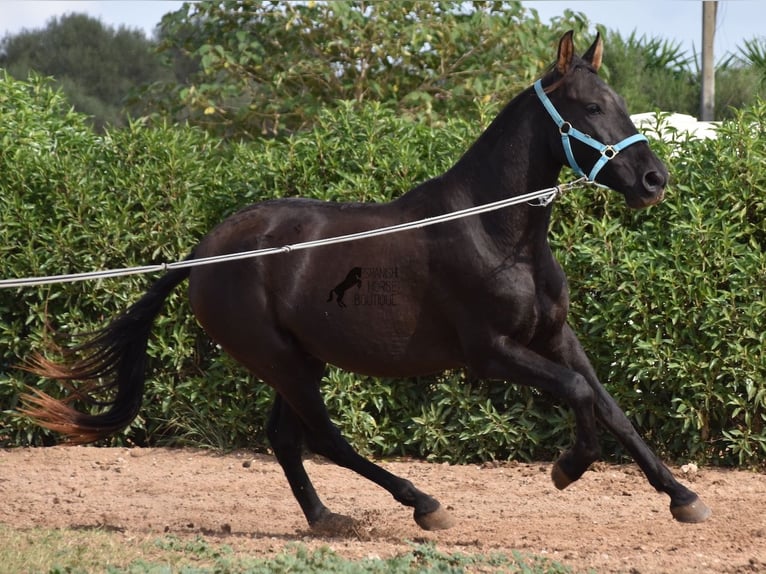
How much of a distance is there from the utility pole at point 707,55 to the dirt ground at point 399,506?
34.2 ft

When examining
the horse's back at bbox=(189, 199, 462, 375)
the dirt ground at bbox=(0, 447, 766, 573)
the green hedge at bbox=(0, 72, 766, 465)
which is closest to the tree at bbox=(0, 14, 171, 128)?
the green hedge at bbox=(0, 72, 766, 465)

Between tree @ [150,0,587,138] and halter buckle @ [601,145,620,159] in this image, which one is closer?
halter buckle @ [601,145,620,159]

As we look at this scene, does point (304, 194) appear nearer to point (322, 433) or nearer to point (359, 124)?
point (359, 124)

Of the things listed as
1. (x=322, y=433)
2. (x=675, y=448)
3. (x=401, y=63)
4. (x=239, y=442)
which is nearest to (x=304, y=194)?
(x=239, y=442)

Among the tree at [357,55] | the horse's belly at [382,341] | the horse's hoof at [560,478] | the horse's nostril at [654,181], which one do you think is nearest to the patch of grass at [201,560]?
the horse's hoof at [560,478]

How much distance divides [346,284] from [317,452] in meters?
1.00

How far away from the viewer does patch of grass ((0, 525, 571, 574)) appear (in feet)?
14.2

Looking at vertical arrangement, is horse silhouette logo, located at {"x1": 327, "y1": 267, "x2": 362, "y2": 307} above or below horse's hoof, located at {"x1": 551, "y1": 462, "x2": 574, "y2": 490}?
above

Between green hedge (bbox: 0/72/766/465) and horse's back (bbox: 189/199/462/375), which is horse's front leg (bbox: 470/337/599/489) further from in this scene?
green hedge (bbox: 0/72/766/465)

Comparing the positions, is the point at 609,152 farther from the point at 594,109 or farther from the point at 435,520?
the point at 435,520

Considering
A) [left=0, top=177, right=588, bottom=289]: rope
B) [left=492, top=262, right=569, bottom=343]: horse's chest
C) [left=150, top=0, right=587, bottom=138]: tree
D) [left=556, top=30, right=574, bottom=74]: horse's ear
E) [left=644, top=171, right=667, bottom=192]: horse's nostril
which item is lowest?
[left=492, top=262, right=569, bottom=343]: horse's chest

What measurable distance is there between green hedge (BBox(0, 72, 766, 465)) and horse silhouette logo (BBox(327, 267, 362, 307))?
81.9 inches

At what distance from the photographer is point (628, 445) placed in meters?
5.13

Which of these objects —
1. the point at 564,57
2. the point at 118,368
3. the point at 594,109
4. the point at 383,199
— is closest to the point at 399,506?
the point at 118,368
